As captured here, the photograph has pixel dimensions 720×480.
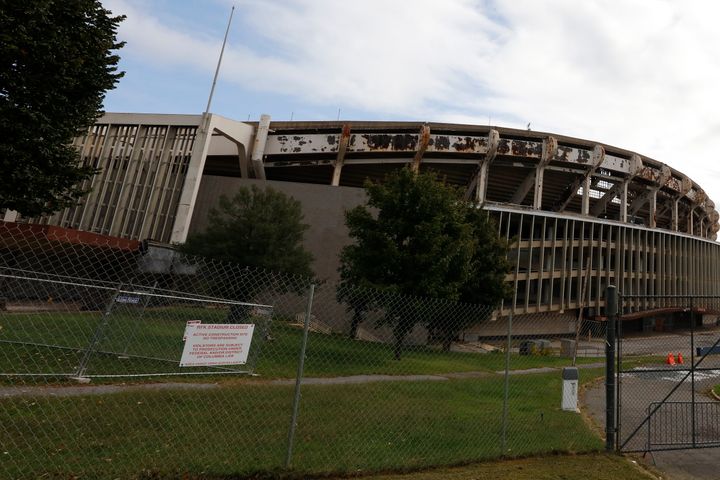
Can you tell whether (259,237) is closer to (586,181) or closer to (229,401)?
(229,401)

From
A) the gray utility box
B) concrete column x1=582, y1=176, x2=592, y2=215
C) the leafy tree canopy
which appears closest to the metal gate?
the gray utility box

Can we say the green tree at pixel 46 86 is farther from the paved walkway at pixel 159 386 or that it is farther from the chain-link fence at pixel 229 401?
the paved walkway at pixel 159 386

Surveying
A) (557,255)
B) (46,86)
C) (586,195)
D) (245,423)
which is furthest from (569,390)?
(586,195)

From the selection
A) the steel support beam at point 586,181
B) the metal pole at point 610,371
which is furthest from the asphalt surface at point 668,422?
the steel support beam at point 586,181

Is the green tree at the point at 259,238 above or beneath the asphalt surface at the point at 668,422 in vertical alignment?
above

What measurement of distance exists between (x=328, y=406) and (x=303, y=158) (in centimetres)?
3044

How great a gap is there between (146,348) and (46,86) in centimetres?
771

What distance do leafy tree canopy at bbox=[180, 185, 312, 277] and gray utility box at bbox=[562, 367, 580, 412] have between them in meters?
13.3

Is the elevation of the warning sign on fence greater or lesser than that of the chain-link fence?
greater

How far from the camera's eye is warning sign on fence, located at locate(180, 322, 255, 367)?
16.4 ft

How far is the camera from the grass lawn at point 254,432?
4.60 metres

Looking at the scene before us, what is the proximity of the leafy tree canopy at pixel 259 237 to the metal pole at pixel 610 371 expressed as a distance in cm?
1546

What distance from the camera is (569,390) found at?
32.9 ft

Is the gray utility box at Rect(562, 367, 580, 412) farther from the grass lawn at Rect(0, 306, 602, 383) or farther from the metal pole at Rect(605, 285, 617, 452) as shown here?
the metal pole at Rect(605, 285, 617, 452)
